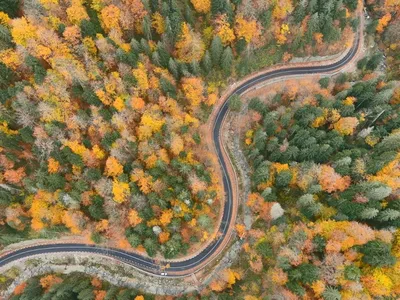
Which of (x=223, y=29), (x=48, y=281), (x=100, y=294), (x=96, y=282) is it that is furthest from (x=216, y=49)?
(x=48, y=281)

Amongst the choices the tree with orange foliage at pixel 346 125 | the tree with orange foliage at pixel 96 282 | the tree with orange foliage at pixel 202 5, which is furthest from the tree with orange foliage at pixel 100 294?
the tree with orange foliage at pixel 202 5

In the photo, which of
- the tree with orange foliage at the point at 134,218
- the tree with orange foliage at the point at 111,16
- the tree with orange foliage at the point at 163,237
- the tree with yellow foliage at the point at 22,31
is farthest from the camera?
the tree with orange foliage at the point at 111,16

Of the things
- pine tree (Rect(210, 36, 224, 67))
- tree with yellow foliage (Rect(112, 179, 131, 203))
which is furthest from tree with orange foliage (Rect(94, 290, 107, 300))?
pine tree (Rect(210, 36, 224, 67))

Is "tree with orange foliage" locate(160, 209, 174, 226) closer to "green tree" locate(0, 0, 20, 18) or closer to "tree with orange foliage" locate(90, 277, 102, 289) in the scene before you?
"tree with orange foliage" locate(90, 277, 102, 289)

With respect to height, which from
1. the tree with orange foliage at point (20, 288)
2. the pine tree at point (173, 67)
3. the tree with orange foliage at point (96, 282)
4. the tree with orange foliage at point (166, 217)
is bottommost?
the tree with orange foliage at point (96, 282)

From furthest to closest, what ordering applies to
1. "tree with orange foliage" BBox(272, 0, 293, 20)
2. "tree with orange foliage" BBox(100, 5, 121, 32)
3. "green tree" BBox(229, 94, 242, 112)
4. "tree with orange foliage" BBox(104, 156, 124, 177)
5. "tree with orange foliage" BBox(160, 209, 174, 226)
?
"tree with orange foliage" BBox(272, 0, 293, 20) < "green tree" BBox(229, 94, 242, 112) < "tree with orange foliage" BBox(100, 5, 121, 32) < "tree with orange foliage" BBox(160, 209, 174, 226) < "tree with orange foliage" BBox(104, 156, 124, 177)

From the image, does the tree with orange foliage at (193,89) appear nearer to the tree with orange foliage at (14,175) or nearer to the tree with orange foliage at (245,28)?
the tree with orange foliage at (245,28)
